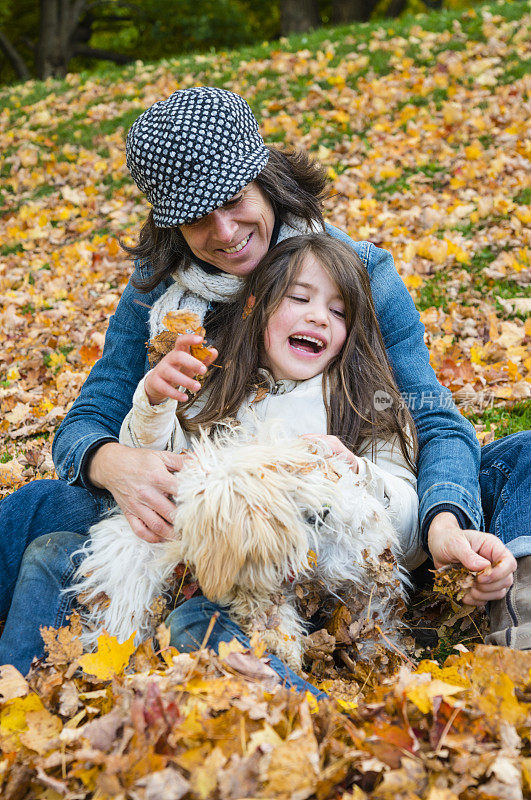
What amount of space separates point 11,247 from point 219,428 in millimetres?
5141

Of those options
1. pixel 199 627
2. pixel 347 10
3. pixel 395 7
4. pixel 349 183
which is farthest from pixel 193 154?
pixel 395 7

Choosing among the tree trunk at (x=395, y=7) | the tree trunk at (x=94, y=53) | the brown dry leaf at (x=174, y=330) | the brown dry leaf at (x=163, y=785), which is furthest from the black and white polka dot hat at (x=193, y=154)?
the tree trunk at (x=94, y=53)

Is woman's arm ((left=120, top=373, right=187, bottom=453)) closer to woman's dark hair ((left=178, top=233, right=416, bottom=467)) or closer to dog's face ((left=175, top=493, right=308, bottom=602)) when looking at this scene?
woman's dark hair ((left=178, top=233, right=416, bottom=467))

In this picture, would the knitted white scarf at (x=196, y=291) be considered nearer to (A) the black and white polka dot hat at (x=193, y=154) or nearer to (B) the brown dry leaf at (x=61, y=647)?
(A) the black and white polka dot hat at (x=193, y=154)

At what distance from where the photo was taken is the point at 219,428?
2.22 m

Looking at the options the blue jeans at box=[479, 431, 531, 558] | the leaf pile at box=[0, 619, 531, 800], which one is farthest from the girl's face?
the leaf pile at box=[0, 619, 531, 800]

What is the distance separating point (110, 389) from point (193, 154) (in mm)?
911

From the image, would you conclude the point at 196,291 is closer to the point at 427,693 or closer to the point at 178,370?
the point at 178,370

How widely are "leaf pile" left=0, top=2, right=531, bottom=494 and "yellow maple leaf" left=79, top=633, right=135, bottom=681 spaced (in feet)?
5.10

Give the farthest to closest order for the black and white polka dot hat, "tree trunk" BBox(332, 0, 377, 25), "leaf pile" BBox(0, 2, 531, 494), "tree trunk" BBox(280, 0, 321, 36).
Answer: "tree trunk" BBox(332, 0, 377, 25), "tree trunk" BBox(280, 0, 321, 36), "leaf pile" BBox(0, 2, 531, 494), the black and white polka dot hat

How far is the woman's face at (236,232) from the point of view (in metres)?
2.31

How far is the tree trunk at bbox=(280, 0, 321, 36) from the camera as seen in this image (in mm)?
12945

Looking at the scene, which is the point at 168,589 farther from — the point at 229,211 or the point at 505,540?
the point at 229,211

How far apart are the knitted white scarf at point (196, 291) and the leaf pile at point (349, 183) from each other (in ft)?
3.51
